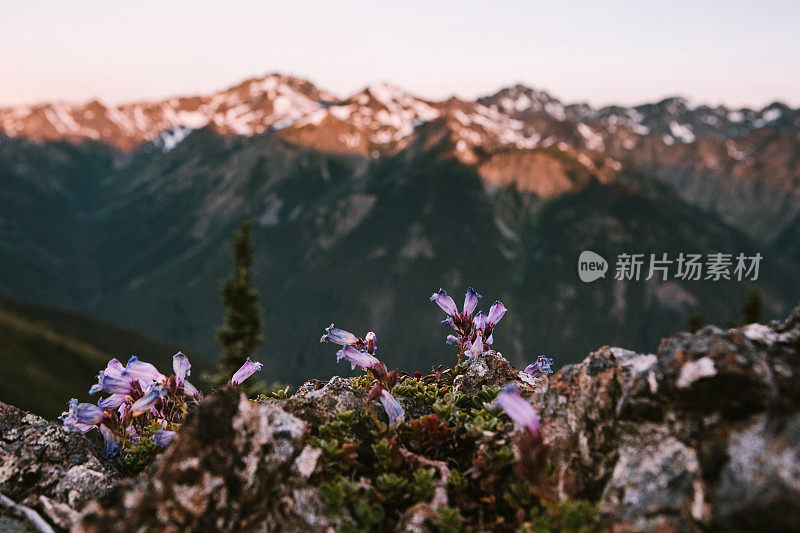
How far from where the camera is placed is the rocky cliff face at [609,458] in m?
2.98

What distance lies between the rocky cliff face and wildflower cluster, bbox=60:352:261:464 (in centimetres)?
42

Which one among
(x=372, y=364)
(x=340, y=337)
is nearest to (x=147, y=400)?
(x=340, y=337)

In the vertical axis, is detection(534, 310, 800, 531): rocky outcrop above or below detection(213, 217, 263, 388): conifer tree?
above

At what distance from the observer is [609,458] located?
12.2 feet

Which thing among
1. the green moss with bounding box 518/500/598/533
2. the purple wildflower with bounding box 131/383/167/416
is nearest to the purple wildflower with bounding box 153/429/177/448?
the purple wildflower with bounding box 131/383/167/416

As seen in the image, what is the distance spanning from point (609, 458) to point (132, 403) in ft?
12.9

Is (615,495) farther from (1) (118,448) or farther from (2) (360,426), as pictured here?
(1) (118,448)

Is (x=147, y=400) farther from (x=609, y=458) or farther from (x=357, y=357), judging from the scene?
(x=609, y=458)

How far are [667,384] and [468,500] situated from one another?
160 centimetres

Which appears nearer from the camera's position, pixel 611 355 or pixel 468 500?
pixel 468 500

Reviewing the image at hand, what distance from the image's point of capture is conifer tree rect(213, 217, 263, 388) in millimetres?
49906

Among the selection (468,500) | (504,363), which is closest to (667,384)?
(468,500)

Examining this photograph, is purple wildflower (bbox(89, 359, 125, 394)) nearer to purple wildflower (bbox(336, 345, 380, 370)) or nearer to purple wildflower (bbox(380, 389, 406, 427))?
purple wildflower (bbox(336, 345, 380, 370))

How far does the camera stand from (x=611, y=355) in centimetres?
431
